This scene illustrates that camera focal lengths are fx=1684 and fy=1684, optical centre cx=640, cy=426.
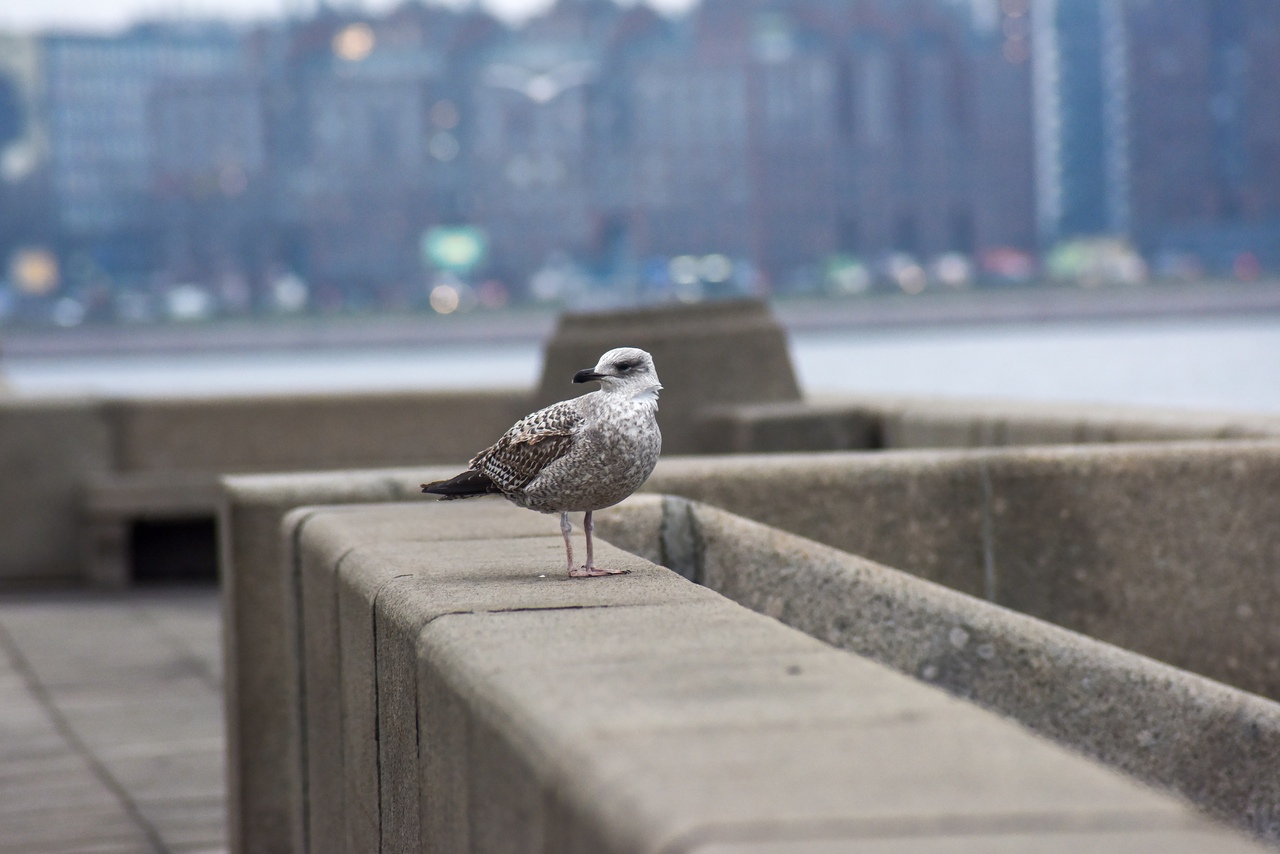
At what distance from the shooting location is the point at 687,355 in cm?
869

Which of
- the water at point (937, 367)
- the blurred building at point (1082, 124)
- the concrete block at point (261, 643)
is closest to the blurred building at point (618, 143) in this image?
the blurred building at point (1082, 124)

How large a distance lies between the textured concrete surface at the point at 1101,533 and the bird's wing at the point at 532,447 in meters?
1.73

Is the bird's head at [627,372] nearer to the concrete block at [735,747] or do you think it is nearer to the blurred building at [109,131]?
the concrete block at [735,747]

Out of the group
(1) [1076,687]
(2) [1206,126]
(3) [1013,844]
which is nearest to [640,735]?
(3) [1013,844]

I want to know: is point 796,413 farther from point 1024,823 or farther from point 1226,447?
point 1024,823

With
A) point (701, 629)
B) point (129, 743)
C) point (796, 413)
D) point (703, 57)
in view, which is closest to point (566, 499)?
point (701, 629)

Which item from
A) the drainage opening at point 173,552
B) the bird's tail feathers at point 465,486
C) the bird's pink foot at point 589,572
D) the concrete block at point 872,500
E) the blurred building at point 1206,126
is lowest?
the drainage opening at point 173,552

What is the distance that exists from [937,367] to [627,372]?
2877cm

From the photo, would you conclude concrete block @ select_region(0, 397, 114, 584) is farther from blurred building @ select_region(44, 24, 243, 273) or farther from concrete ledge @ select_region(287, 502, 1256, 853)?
blurred building @ select_region(44, 24, 243, 273)

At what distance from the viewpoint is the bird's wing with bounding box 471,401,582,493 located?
320cm

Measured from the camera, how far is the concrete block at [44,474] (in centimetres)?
1052

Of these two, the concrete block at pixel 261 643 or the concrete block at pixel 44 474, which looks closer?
the concrete block at pixel 261 643

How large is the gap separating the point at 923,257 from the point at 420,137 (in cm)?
3073

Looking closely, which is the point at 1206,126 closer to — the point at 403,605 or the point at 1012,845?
the point at 403,605
